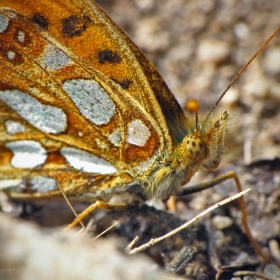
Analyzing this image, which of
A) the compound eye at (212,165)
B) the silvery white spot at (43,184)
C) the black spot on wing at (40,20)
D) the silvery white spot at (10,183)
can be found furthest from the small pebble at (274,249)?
the black spot on wing at (40,20)

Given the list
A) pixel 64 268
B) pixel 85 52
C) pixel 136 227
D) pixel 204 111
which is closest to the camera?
pixel 64 268

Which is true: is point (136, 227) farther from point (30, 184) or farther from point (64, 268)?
point (64, 268)

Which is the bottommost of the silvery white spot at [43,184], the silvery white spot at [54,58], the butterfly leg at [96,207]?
the butterfly leg at [96,207]

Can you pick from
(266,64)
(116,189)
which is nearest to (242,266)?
(116,189)

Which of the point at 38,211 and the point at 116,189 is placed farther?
the point at 38,211

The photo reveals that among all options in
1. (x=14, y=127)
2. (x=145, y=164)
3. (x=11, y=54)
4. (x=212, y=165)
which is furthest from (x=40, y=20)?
(x=212, y=165)

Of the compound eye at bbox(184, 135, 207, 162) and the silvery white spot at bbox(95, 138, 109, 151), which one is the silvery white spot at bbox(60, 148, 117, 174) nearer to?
the silvery white spot at bbox(95, 138, 109, 151)

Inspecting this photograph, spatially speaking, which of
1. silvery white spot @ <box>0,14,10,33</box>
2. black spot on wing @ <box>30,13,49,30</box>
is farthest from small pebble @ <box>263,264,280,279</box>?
silvery white spot @ <box>0,14,10,33</box>

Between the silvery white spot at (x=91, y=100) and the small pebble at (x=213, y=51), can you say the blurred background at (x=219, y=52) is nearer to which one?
the small pebble at (x=213, y=51)
